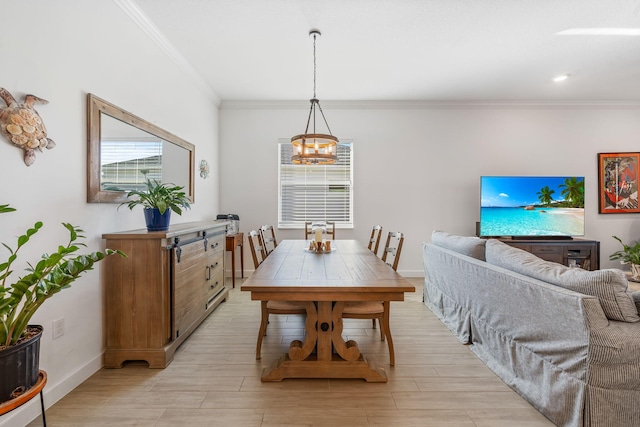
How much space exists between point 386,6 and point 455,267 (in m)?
2.32

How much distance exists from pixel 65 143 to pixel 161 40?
5.48ft

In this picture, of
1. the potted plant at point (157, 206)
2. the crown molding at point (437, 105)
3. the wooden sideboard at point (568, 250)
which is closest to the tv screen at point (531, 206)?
the wooden sideboard at point (568, 250)

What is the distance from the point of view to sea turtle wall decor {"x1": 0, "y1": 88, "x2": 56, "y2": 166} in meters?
1.47

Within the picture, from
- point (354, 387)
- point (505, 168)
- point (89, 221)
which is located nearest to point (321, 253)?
point (354, 387)

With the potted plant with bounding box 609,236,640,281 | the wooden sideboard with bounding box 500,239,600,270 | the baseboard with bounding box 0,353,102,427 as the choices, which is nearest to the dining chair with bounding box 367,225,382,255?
the wooden sideboard with bounding box 500,239,600,270

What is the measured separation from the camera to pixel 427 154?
15.9 feet

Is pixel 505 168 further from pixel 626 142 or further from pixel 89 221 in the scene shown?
pixel 89 221

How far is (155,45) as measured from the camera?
290 centimetres

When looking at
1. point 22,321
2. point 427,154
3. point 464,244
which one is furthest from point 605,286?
point 427,154

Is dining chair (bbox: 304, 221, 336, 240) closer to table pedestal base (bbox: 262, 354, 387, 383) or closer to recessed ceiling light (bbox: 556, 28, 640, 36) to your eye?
table pedestal base (bbox: 262, 354, 387, 383)

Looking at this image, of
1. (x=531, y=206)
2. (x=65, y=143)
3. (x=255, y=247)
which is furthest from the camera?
(x=531, y=206)

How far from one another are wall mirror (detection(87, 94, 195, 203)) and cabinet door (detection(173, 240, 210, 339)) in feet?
2.19

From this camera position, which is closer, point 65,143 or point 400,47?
point 65,143

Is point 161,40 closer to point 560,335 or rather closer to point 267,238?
point 267,238
